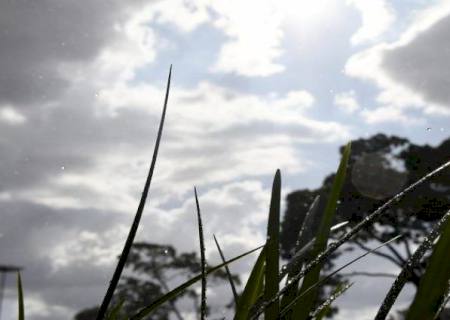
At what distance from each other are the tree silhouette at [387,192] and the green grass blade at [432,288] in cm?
1931

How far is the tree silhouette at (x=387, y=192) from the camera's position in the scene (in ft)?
65.8

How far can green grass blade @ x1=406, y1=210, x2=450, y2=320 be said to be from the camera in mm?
606

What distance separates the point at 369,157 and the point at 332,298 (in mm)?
20940

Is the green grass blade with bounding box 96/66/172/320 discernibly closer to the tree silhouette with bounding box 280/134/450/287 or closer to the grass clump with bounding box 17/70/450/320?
the grass clump with bounding box 17/70/450/320

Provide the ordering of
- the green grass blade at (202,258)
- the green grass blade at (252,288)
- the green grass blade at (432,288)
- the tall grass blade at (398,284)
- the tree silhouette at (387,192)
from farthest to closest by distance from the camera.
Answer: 1. the tree silhouette at (387,192)
2. the green grass blade at (252,288)
3. the green grass blade at (202,258)
4. the tall grass blade at (398,284)
5. the green grass blade at (432,288)

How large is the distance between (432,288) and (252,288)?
49cm

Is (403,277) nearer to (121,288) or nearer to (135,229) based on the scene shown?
(135,229)

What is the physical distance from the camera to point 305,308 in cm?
102

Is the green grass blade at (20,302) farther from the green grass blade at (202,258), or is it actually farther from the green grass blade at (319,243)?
the green grass blade at (319,243)

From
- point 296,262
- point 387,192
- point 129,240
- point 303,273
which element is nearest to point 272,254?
point 296,262

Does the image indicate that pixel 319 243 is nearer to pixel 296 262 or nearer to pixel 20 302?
pixel 296 262

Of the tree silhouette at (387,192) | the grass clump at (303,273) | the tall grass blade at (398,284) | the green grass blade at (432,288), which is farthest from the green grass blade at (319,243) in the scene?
the tree silhouette at (387,192)

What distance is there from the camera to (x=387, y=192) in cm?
2050

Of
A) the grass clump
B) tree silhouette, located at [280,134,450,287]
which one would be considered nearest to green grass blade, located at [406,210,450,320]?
the grass clump
